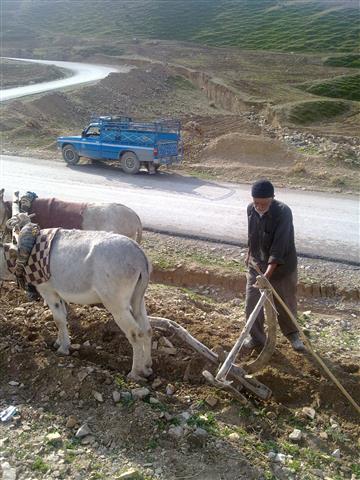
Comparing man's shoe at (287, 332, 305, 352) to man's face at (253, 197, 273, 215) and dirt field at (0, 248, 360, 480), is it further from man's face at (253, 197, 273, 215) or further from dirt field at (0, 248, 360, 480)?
man's face at (253, 197, 273, 215)

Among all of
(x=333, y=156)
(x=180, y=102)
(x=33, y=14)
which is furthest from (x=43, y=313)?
(x=33, y=14)

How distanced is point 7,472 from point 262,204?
4.26 metres

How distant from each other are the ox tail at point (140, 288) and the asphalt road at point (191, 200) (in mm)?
5960

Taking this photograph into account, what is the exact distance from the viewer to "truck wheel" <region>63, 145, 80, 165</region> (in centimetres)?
2098

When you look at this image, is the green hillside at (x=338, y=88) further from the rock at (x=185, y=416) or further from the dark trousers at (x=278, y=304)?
the rock at (x=185, y=416)

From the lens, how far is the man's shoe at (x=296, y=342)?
773cm

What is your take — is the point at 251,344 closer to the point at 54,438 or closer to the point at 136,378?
the point at 136,378

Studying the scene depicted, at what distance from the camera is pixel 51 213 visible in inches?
348

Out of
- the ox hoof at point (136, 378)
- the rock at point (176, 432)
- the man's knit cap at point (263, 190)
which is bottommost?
the rock at point (176, 432)

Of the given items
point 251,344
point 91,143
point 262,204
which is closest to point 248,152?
point 91,143

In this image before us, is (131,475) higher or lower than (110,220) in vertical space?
lower

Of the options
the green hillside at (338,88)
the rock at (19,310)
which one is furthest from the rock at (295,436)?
the green hillside at (338,88)

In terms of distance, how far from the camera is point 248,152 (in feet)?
69.8

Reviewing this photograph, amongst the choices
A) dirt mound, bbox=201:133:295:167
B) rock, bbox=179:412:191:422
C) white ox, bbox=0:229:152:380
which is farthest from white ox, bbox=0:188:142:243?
dirt mound, bbox=201:133:295:167
